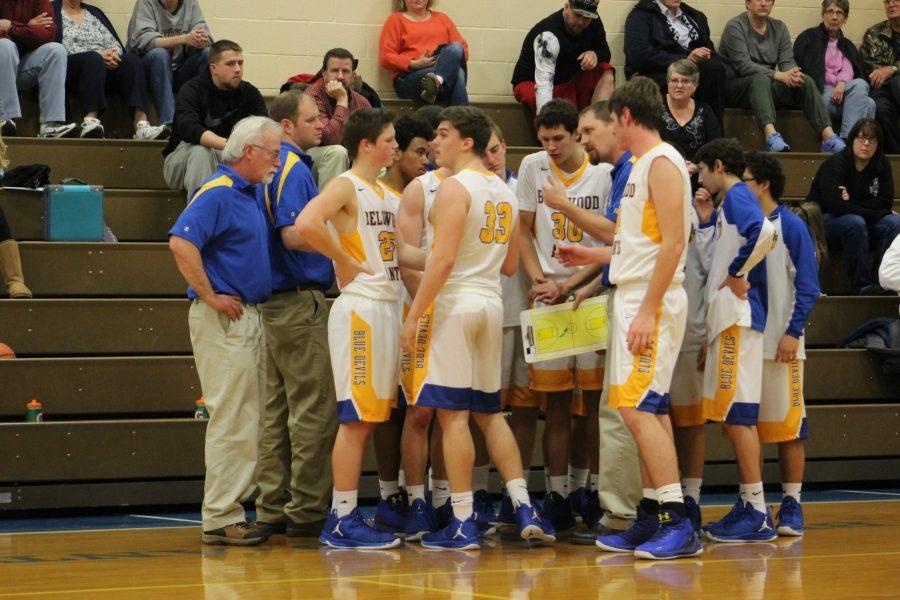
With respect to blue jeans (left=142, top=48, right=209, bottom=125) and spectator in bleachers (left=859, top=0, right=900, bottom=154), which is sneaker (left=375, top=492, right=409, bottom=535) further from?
spectator in bleachers (left=859, top=0, right=900, bottom=154)

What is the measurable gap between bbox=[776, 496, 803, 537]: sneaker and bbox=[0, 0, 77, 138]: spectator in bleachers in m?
5.51

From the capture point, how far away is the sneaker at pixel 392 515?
6004 millimetres

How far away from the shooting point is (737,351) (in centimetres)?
591

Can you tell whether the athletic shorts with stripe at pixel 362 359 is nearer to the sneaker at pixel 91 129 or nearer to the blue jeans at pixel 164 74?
the sneaker at pixel 91 129

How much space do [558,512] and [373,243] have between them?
1.52 m

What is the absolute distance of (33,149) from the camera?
894 centimetres

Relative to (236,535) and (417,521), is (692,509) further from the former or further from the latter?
(236,535)

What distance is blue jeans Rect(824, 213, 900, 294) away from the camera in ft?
30.9

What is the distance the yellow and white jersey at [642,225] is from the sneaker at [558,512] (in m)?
1.22

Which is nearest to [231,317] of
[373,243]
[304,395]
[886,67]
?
[304,395]

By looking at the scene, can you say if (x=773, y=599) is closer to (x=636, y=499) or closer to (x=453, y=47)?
(x=636, y=499)

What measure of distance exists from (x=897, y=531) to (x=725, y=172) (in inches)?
73.6

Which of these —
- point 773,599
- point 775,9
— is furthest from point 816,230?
point 775,9

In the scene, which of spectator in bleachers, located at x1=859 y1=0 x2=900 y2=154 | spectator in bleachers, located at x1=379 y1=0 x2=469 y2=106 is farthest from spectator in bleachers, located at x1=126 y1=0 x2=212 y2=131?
spectator in bleachers, located at x1=859 y1=0 x2=900 y2=154
